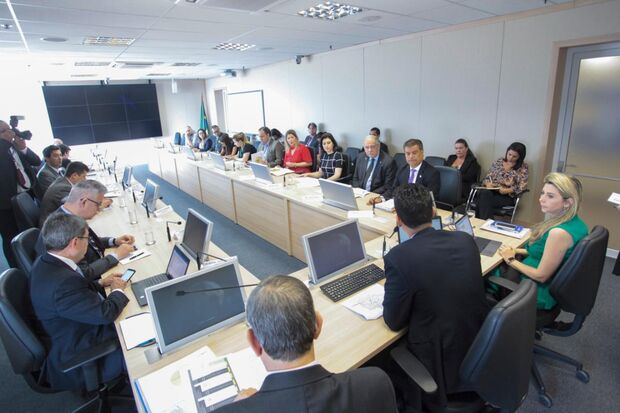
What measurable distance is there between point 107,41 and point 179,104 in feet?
24.9

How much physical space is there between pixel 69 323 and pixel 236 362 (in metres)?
0.93

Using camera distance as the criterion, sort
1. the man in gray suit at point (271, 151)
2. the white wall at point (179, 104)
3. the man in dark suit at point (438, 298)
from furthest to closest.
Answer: the white wall at point (179, 104), the man in gray suit at point (271, 151), the man in dark suit at point (438, 298)

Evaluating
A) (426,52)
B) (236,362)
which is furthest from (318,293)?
(426,52)

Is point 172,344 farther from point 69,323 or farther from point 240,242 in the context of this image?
point 240,242

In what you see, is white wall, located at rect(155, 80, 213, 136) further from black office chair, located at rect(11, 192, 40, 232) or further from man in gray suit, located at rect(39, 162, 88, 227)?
man in gray suit, located at rect(39, 162, 88, 227)

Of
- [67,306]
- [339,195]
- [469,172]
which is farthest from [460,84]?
[67,306]

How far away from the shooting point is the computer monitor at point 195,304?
142 centimetres

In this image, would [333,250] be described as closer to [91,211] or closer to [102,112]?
[91,211]

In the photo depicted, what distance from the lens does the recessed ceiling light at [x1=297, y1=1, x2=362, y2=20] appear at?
11.4 feet

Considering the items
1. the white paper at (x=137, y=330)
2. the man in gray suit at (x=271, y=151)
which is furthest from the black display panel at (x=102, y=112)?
the white paper at (x=137, y=330)

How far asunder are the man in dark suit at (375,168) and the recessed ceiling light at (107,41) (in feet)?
11.4

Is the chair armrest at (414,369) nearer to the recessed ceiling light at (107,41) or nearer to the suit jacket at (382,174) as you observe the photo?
the suit jacket at (382,174)

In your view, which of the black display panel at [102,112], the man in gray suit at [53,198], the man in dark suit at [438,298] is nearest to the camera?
the man in dark suit at [438,298]

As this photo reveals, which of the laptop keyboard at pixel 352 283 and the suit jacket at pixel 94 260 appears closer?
the laptop keyboard at pixel 352 283
